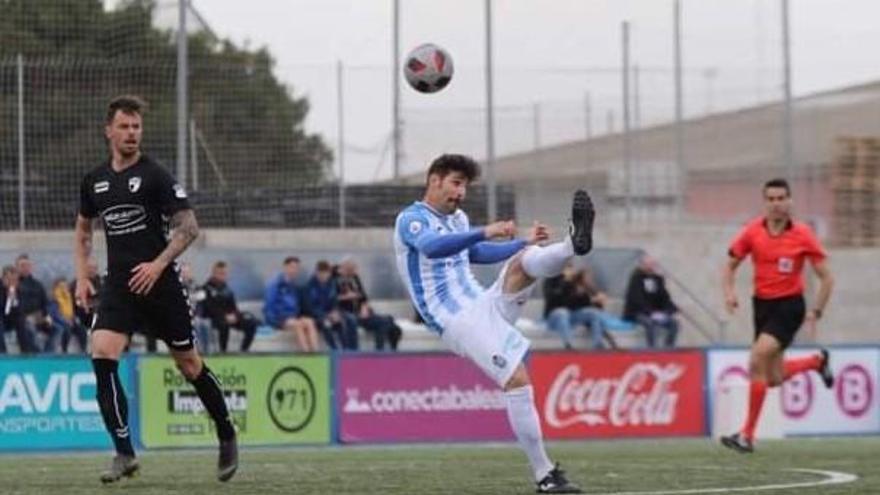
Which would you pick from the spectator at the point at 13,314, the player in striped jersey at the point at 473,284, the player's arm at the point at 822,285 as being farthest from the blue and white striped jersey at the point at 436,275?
the spectator at the point at 13,314

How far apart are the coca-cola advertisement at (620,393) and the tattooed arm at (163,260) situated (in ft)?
39.0

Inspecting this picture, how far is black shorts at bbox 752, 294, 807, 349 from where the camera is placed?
18375mm

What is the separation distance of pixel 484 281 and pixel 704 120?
434 centimetres

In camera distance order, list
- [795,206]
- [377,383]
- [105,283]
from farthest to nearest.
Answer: [795,206] < [377,383] < [105,283]

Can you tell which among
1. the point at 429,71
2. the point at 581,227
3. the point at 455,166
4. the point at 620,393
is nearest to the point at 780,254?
the point at 429,71

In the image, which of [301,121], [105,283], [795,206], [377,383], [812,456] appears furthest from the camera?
[795,206]

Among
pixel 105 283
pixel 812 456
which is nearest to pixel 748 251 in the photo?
pixel 812 456

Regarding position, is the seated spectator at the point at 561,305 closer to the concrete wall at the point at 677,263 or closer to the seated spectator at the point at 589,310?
the seated spectator at the point at 589,310

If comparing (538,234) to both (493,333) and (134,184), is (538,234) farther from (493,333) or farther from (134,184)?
(134,184)

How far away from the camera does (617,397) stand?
81.6 feet

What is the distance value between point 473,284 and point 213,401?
6.08ft

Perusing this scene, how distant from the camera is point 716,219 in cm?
3191

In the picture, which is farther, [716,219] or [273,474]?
[716,219]

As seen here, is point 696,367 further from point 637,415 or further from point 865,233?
point 865,233
